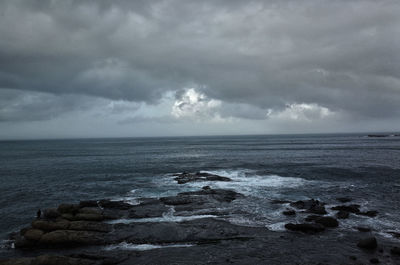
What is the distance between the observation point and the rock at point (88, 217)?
105 ft

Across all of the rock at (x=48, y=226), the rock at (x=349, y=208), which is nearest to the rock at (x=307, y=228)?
the rock at (x=349, y=208)

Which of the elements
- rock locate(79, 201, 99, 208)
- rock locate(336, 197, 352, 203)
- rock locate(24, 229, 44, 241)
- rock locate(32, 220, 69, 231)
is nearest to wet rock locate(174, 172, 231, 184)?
rock locate(79, 201, 99, 208)

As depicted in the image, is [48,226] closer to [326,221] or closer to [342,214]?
[326,221]

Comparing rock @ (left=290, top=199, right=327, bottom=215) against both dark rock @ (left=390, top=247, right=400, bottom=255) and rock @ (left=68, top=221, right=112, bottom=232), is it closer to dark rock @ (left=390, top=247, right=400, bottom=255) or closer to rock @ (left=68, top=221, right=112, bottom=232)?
dark rock @ (left=390, top=247, right=400, bottom=255)

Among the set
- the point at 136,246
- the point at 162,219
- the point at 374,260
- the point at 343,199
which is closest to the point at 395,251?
the point at 374,260

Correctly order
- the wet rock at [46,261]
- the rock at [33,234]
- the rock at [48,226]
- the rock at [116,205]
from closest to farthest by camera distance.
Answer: the wet rock at [46,261], the rock at [33,234], the rock at [48,226], the rock at [116,205]

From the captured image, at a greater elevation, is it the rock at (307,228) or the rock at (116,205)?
the rock at (116,205)

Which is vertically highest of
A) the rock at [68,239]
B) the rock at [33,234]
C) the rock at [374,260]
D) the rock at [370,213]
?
the rock at [33,234]

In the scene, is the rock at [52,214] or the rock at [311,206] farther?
the rock at [311,206]

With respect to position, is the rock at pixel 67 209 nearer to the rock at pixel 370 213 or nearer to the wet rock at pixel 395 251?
the wet rock at pixel 395 251

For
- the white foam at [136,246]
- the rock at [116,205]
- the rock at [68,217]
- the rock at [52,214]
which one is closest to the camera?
the white foam at [136,246]

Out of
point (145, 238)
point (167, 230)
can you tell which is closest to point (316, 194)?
point (167, 230)

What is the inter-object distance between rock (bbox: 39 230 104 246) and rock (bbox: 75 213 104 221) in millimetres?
Answer: 4359

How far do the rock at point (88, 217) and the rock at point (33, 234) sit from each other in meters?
4.98
